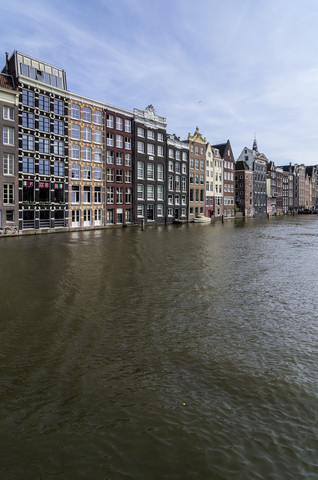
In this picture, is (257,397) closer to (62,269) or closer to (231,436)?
(231,436)

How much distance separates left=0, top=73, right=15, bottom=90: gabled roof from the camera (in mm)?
41825

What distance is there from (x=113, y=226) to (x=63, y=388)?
5052 centimetres

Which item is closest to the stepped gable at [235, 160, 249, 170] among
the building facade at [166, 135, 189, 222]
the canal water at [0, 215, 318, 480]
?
the building facade at [166, 135, 189, 222]

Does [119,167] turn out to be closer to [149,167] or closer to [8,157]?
[149,167]

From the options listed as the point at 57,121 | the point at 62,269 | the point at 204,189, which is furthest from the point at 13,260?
the point at 204,189

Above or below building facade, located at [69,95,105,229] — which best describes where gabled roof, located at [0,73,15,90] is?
above

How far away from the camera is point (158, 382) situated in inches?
252

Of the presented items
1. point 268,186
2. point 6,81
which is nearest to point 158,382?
point 6,81

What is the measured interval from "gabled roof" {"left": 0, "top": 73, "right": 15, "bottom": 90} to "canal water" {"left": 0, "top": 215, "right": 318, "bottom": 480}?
120ft

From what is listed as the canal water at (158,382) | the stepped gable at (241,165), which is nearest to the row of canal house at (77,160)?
the canal water at (158,382)

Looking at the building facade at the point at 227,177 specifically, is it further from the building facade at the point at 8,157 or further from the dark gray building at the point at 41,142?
the building facade at the point at 8,157

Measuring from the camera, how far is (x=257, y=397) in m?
5.88

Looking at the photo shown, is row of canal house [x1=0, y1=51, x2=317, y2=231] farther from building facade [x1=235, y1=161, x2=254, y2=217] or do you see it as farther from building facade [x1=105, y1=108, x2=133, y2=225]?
building facade [x1=235, y1=161, x2=254, y2=217]

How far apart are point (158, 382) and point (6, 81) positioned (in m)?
46.5
